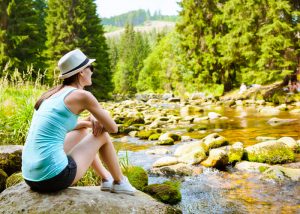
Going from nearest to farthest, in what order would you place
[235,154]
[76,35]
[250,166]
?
[250,166], [235,154], [76,35]

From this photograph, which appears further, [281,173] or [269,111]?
[269,111]

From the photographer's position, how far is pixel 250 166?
5.92 m

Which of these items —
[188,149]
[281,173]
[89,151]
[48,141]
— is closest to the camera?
[48,141]

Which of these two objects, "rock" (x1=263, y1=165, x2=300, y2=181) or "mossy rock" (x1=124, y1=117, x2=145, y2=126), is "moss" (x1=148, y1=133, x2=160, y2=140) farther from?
"rock" (x1=263, y1=165, x2=300, y2=181)

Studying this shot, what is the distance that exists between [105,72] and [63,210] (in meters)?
27.2

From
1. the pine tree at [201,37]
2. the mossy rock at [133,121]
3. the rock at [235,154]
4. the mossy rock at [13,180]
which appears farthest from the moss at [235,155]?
the pine tree at [201,37]

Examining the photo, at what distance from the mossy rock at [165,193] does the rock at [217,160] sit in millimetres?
1721

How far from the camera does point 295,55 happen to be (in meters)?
18.6

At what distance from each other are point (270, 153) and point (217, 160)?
1.04m

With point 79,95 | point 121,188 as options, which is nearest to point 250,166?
point 121,188

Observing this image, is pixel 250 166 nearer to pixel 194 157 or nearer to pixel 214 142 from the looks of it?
pixel 194 157

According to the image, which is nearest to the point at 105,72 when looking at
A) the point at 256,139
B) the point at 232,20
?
the point at 232,20

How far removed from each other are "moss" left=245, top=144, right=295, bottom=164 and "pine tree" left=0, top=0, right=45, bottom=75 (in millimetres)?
16847

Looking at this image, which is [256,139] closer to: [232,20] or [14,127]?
[14,127]
